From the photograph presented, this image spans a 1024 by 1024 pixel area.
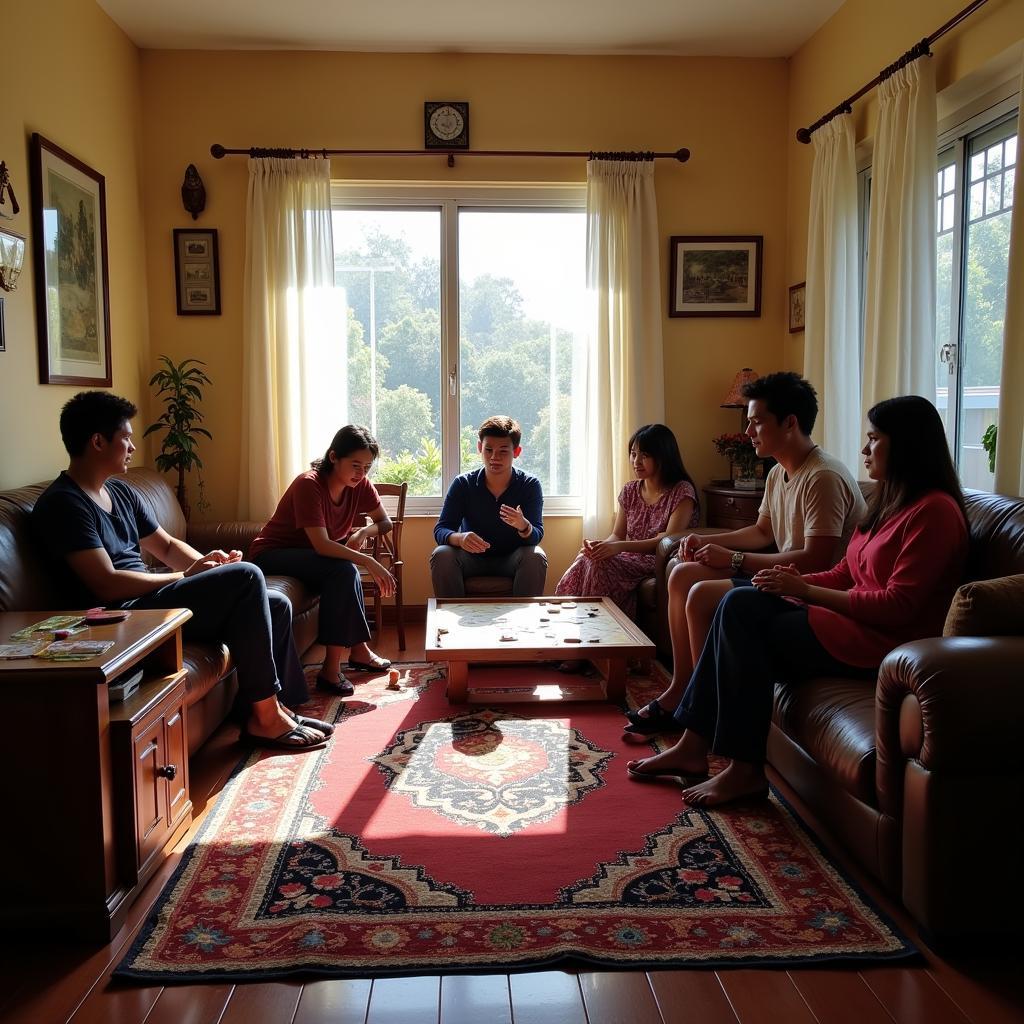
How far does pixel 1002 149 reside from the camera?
11.2 ft

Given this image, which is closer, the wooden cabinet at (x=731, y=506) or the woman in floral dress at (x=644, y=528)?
the woman in floral dress at (x=644, y=528)

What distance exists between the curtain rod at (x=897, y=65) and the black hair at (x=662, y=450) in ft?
5.45

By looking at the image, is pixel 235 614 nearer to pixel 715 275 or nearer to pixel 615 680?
pixel 615 680

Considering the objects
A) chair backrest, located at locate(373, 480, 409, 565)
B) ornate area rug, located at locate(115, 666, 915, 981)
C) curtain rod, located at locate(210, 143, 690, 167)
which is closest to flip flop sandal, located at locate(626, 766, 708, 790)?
ornate area rug, located at locate(115, 666, 915, 981)

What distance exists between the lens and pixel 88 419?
9.25ft

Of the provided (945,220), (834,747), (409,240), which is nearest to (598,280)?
(409,240)

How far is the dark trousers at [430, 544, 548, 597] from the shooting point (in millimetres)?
4250

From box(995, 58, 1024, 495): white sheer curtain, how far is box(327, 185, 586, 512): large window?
2.47m

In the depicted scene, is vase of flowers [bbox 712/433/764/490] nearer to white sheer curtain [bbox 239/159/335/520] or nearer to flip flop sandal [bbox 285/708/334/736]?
white sheer curtain [bbox 239/159/335/520]

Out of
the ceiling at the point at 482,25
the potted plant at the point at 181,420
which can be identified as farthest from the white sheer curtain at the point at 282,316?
the ceiling at the point at 482,25

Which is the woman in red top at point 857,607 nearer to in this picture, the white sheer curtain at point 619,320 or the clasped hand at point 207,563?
the clasped hand at point 207,563

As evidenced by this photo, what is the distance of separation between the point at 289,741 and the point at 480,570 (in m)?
1.47

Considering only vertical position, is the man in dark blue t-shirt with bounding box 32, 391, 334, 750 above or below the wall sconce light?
below

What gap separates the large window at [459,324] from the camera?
5105mm
